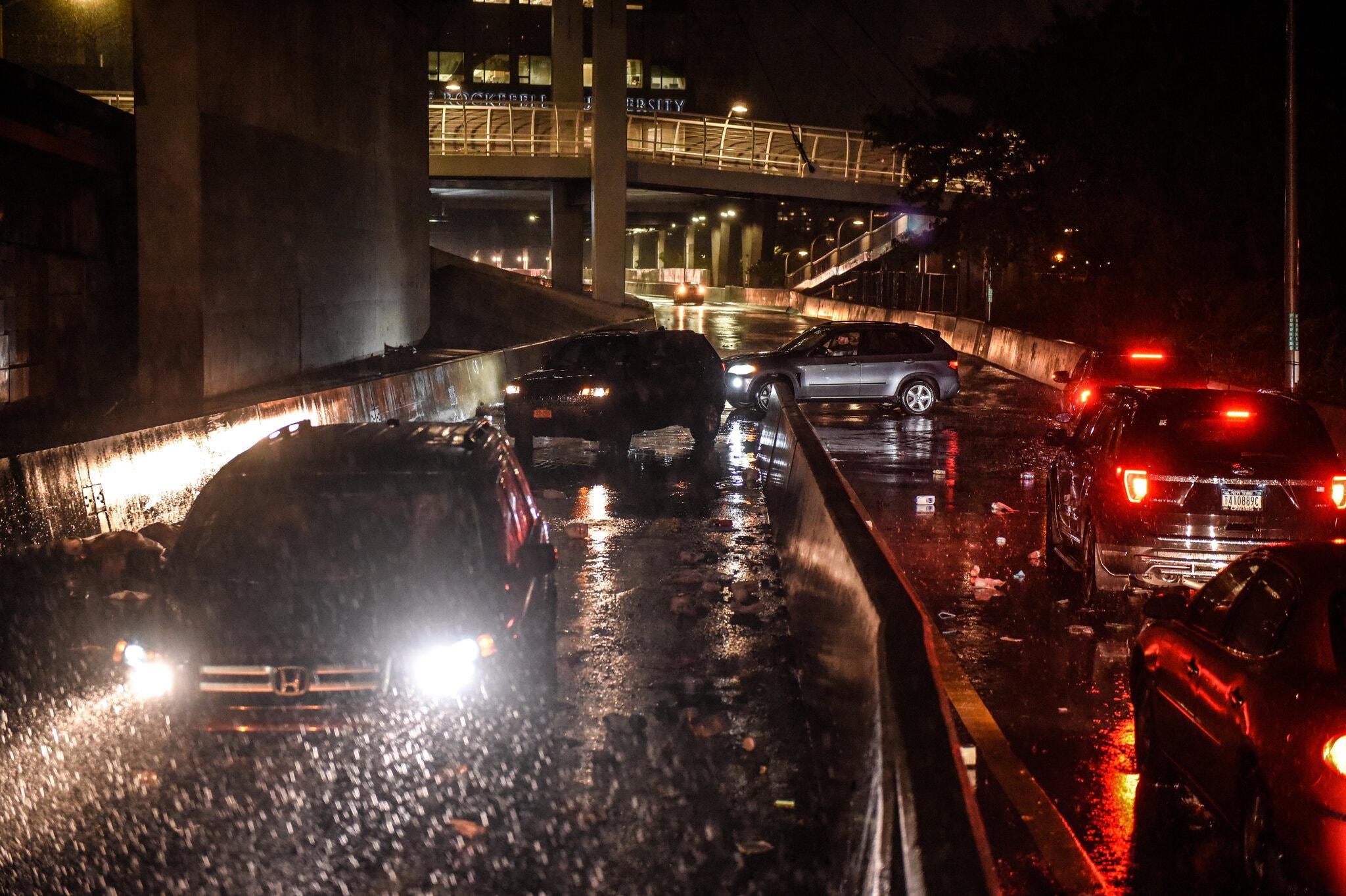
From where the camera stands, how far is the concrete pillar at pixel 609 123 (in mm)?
61469

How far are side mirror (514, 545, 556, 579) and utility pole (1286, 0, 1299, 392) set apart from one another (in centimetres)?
1887

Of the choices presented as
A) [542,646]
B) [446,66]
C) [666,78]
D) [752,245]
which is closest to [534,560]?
[542,646]

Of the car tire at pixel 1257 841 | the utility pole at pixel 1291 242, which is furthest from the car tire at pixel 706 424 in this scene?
the car tire at pixel 1257 841

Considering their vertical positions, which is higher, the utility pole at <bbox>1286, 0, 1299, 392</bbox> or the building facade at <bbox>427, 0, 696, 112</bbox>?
the building facade at <bbox>427, 0, 696, 112</bbox>

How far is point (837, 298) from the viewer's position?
267 feet

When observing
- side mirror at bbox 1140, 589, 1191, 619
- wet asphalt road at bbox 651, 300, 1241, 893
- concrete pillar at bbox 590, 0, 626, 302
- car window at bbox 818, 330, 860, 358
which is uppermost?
concrete pillar at bbox 590, 0, 626, 302

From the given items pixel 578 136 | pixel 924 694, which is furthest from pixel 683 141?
pixel 924 694

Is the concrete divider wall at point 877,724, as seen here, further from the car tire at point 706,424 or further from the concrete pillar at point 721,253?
the concrete pillar at point 721,253

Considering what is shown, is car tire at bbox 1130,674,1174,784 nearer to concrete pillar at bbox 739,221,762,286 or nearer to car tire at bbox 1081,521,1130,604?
car tire at bbox 1081,521,1130,604

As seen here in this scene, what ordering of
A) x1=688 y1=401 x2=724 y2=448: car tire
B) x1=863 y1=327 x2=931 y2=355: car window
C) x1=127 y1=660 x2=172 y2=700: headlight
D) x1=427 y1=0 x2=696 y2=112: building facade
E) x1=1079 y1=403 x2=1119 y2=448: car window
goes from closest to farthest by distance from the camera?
x1=127 y1=660 x2=172 y2=700: headlight, x1=1079 y1=403 x2=1119 y2=448: car window, x1=688 y1=401 x2=724 y2=448: car tire, x1=863 y1=327 x2=931 y2=355: car window, x1=427 y1=0 x2=696 y2=112: building facade

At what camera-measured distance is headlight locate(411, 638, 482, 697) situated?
21.6 ft

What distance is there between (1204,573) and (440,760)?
613 cm

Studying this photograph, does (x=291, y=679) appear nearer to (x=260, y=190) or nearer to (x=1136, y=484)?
(x=1136, y=484)

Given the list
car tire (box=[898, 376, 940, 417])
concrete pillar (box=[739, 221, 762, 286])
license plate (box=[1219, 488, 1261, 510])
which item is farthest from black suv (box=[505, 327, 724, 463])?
concrete pillar (box=[739, 221, 762, 286])
